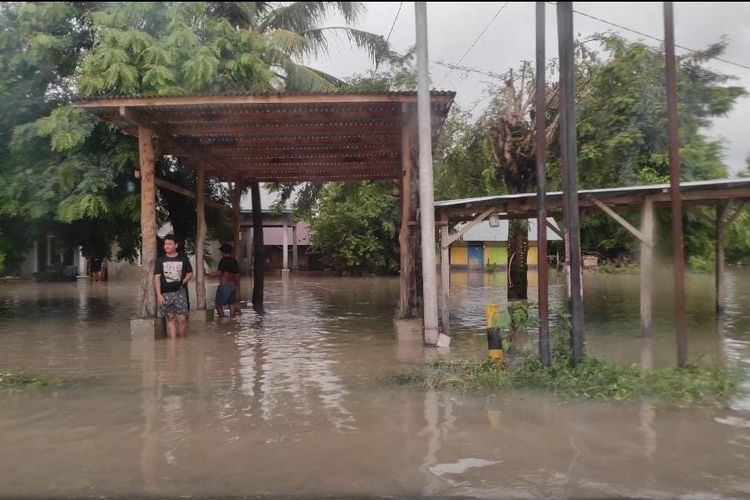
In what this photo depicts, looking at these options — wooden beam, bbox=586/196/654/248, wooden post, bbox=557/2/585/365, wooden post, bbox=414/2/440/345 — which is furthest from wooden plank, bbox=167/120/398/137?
wooden post, bbox=557/2/585/365

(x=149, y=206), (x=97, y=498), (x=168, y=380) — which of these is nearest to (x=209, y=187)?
(x=149, y=206)

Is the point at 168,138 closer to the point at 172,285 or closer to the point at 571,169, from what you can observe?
the point at 172,285

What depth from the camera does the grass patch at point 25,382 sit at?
7422 millimetres

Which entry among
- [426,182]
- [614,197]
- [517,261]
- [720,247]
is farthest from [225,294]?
[720,247]

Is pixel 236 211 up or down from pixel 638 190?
up

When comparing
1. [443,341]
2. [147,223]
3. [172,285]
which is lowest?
[443,341]

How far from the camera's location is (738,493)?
435 cm

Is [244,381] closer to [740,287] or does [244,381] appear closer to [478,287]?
[478,287]

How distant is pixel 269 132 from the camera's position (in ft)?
38.4

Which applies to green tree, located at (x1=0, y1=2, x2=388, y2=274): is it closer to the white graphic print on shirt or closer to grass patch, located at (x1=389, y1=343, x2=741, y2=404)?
the white graphic print on shirt

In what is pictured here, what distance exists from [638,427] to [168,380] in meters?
5.33

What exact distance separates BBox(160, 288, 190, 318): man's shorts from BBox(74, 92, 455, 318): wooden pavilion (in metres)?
0.25

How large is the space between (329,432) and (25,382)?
428 cm

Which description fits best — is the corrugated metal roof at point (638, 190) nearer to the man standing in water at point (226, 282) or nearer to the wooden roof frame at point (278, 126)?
the wooden roof frame at point (278, 126)
